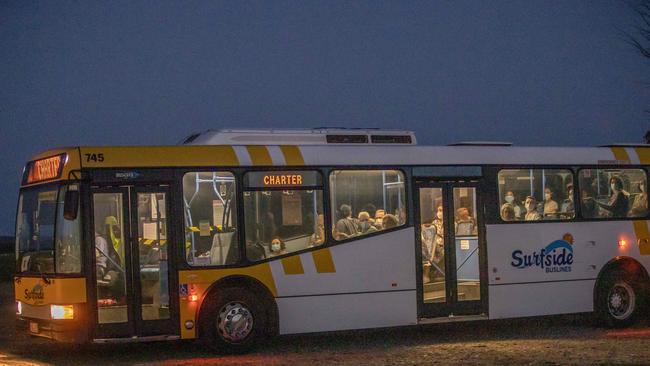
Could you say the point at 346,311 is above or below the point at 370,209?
below

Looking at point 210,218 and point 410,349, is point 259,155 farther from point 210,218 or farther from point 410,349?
point 410,349

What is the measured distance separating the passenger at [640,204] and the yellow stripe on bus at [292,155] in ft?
20.0

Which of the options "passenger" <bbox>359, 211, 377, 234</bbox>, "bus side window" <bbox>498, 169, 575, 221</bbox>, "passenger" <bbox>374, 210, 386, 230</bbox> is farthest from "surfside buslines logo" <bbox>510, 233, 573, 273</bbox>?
"passenger" <bbox>359, 211, 377, 234</bbox>

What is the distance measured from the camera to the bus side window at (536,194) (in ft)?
49.2

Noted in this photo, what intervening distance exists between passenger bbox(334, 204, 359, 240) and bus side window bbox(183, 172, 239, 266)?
161 centimetres

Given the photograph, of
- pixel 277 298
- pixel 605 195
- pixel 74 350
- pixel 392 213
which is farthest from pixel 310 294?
A: pixel 605 195

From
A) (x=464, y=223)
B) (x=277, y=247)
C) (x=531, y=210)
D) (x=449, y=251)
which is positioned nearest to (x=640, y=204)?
(x=531, y=210)

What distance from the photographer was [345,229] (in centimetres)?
1377

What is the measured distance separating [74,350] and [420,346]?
5.12 metres

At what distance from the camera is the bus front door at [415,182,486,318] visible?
46.6 feet

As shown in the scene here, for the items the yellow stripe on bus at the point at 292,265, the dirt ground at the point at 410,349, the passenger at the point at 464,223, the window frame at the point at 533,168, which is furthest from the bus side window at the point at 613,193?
the yellow stripe on bus at the point at 292,265

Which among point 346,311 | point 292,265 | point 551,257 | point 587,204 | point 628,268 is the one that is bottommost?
point 346,311

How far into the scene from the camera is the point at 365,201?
13930 mm

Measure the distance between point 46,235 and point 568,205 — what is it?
8.34 meters
